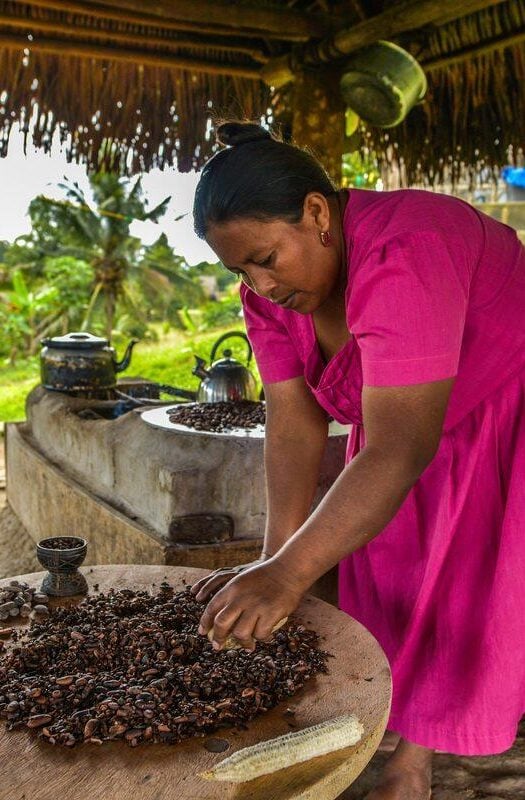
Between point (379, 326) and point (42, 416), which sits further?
point (42, 416)

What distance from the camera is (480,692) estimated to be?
1761mm

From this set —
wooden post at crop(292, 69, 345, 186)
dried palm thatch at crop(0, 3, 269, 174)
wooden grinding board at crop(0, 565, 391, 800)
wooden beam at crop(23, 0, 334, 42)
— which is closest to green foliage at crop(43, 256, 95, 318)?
dried palm thatch at crop(0, 3, 269, 174)

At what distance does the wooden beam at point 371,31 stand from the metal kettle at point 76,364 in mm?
1746

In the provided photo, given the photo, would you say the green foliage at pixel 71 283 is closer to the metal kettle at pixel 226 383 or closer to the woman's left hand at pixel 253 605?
the metal kettle at pixel 226 383

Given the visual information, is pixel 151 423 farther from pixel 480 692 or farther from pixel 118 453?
pixel 480 692

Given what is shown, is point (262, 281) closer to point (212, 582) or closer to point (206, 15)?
point (212, 582)

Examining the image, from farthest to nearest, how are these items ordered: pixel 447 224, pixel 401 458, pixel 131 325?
pixel 131 325 < pixel 447 224 < pixel 401 458

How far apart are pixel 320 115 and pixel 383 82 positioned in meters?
0.61

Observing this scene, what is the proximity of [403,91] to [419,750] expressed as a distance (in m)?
2.90

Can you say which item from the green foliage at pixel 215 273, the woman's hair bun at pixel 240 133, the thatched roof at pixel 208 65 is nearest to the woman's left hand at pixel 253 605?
the woman's hair bun at pixel 240 133

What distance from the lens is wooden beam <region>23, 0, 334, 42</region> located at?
3.52 m

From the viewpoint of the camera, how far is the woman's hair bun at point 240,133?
160 cm

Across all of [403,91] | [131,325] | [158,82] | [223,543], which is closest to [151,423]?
[223,543]

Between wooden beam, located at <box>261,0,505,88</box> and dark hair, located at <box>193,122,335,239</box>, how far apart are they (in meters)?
2.15
